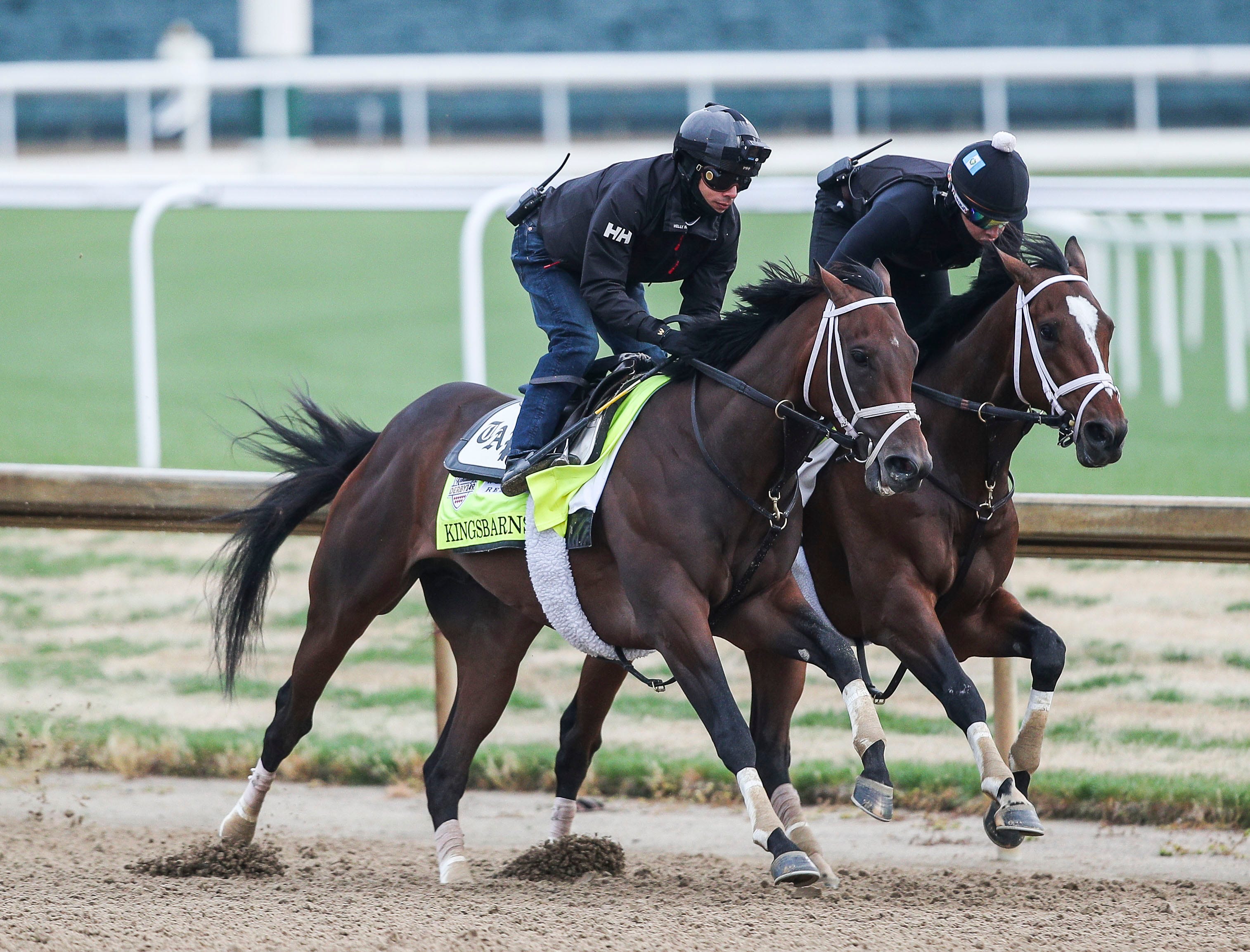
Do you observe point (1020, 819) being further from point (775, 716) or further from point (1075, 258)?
point (1075, 258)

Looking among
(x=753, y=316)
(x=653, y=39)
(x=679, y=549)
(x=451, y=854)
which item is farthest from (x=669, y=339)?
(x=653, y=39)

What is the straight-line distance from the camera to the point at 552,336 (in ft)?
15.4

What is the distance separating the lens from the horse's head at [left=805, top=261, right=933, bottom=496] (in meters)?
3.82

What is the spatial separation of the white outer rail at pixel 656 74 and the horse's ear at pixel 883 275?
28.6ft

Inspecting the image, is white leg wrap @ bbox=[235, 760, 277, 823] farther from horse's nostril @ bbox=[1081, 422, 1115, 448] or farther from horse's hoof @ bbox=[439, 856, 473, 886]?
horse's nostril @ bbox=[1081, 422, 1115, 448]

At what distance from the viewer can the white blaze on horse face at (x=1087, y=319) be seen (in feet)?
13.9

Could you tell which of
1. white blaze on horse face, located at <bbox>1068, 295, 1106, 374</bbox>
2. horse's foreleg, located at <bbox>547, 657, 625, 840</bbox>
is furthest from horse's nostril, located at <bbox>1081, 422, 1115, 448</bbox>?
horse's foreleg, located at <bbox>547, 657, 625, 840</bbox>

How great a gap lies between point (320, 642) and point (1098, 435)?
244cm

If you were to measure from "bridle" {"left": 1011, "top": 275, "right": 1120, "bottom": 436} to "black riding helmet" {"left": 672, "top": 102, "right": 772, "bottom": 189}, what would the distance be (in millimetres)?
802

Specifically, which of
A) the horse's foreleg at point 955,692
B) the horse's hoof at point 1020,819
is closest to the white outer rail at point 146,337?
the horse's foreleg at point 955,692

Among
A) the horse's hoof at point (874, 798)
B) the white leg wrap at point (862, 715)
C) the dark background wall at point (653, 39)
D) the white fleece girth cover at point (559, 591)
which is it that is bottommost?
the horse's hoof at point (874, 798)

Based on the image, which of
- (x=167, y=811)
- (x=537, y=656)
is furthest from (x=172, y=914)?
(x=537, y=656)

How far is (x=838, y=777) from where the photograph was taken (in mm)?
5906

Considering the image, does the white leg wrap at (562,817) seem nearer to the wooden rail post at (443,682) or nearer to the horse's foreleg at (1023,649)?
the wooden rail post at (443,682)
